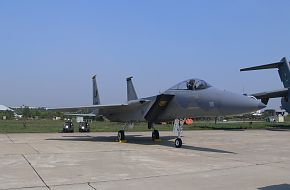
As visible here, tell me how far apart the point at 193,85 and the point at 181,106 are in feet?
3.30

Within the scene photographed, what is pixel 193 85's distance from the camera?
14531mm

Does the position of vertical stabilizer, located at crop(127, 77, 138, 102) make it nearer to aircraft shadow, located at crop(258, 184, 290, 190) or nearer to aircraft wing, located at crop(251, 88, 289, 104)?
aircraft shadow, located at crop(258, 184, 290, 190)

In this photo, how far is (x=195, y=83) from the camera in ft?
47.5

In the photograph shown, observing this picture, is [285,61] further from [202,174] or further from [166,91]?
[202,174]

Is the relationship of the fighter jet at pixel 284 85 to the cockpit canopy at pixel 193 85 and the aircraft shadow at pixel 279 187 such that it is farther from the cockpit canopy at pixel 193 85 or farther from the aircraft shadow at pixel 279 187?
the aircraft shadow at pixel 279 187

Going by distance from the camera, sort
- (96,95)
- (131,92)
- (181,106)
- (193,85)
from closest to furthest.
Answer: (193,85), (181,106), (131,92), (96,95)

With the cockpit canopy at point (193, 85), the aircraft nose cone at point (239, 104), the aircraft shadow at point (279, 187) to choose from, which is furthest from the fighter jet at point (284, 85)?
the aircraft shadow at point (279, 187)

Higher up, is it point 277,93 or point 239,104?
point 277,93

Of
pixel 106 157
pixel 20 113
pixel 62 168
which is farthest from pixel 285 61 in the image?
pixel 20 113

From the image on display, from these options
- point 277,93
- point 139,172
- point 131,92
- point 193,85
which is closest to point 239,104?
point 193,85

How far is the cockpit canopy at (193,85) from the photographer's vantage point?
1423 cm

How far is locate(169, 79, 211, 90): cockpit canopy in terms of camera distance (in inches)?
560

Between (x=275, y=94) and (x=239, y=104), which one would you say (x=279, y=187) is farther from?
(x=275, y=94)

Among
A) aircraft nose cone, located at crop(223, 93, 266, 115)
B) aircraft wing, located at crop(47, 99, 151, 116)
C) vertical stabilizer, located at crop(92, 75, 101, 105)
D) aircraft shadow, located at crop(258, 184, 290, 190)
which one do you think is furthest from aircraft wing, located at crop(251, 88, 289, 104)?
aircraft shadow, located at crop(258, 184, 290, 190)
